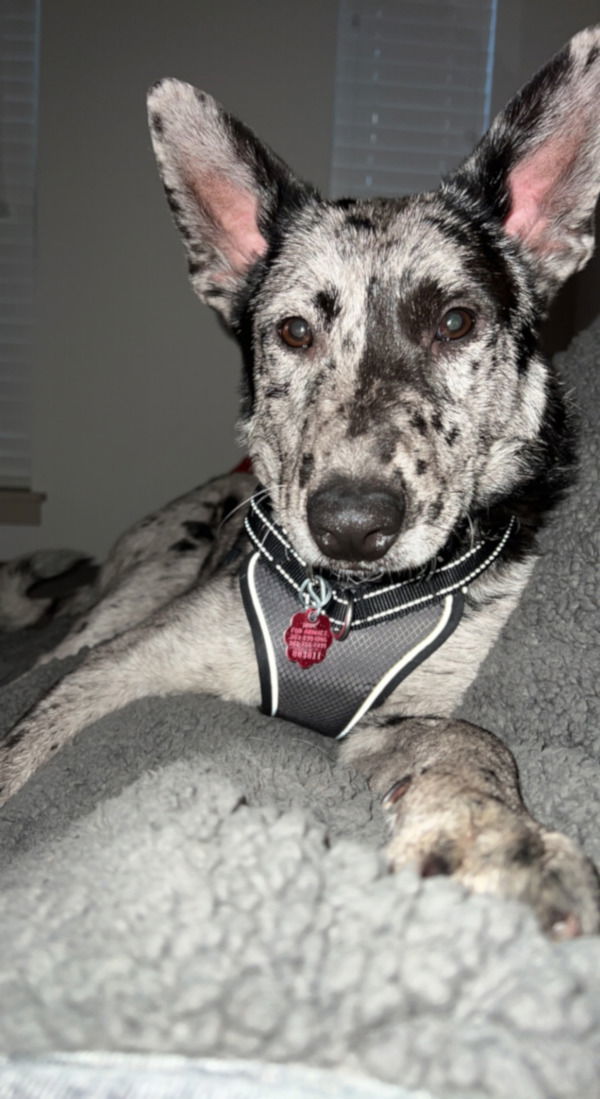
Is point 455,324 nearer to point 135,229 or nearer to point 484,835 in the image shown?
point 484,835

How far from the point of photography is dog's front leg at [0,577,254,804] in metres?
2.38

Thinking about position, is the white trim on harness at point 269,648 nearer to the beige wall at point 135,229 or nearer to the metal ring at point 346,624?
the metal ring at point 346,624

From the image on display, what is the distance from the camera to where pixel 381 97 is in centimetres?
713

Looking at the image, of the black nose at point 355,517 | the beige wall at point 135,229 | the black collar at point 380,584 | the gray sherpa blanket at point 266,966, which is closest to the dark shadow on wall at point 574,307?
the beige wall at point 135,229

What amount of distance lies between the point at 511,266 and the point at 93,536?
18.0 feet

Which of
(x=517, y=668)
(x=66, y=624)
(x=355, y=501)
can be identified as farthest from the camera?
(x=66, y=624)

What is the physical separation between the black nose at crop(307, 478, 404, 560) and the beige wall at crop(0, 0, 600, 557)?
5.54m

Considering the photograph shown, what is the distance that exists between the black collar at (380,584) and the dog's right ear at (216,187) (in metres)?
0.78

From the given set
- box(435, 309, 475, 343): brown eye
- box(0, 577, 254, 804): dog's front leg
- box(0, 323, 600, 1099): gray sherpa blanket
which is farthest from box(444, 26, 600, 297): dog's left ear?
box(0, 323, 600, 1099): gray sherpa blanket

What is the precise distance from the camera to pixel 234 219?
2574 millimetres

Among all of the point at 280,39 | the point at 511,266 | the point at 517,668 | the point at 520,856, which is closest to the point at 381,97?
the point at 280,39

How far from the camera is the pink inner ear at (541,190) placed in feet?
7.49

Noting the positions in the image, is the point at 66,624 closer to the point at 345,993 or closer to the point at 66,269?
the point at 345,993

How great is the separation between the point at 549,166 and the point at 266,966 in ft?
6.41
